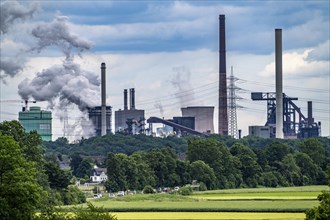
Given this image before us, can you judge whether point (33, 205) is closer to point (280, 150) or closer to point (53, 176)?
point (53, 176)

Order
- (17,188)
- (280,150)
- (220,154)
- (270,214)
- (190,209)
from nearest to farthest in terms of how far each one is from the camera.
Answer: (17,188)
(270,214)
(190,209)
(220,154)
(280,150)

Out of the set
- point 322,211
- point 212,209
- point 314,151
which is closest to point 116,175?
point 314,151

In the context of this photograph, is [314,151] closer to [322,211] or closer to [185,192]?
[185,192]

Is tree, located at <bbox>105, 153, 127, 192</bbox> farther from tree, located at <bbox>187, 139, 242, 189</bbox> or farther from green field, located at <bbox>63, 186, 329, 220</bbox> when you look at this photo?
green field, located at <bbox>63, 186, 329, 220</bbox>

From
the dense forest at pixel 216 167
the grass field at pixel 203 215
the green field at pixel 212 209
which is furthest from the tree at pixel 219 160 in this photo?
the grass field at pixel 203 215

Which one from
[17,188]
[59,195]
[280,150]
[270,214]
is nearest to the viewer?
[17,188]

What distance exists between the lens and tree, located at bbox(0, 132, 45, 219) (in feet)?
201

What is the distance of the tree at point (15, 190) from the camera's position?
61344mm

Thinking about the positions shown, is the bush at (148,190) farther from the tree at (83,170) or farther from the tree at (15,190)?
the tree at (15,190)

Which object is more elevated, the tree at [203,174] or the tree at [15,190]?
the tree at [203,174]

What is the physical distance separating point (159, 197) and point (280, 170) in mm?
50596

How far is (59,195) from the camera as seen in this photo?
355 feet

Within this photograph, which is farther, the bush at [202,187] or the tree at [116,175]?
the bush at [202,187]

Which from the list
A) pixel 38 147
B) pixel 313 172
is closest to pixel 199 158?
pixel 313 172
